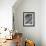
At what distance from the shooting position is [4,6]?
4145 mm

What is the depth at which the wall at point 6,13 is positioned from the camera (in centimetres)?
414

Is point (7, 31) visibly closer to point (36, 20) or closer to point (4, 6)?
point (4, 6)

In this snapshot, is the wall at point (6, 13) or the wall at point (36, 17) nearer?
the wall at point (6, 13)

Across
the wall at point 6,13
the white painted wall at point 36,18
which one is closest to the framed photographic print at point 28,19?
the white painted wall at point 36,18

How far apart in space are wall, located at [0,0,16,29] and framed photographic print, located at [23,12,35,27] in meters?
1.18

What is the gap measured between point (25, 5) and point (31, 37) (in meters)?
1.48

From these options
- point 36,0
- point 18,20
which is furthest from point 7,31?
point 36,0

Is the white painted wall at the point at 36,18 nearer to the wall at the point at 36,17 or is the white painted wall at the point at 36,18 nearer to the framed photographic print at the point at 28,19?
the wall at the point at 36,17

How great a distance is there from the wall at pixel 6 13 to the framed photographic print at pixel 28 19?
1.18 meters

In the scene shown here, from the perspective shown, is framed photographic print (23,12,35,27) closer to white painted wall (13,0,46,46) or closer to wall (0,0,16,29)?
white painted wall (13,0,46,46)

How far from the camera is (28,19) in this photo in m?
5.26

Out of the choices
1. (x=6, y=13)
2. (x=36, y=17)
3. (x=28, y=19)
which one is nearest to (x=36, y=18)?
(x=36, y=17)

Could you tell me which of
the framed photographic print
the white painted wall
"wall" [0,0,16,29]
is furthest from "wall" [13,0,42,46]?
"wall" [0,0,16,29]

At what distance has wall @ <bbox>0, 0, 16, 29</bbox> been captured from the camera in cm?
414
